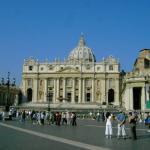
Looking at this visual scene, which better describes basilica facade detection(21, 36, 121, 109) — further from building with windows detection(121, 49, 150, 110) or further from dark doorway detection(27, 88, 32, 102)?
building with windows detection(121, 49, 150, 110)

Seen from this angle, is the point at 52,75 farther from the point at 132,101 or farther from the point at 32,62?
the point at 132,101

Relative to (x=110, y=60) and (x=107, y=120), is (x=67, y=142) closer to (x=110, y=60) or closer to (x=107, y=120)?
(x=107, y=120)

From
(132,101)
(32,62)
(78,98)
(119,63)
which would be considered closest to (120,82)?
(119,63)

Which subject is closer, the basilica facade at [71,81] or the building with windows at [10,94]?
the basilica facade at [71,81]

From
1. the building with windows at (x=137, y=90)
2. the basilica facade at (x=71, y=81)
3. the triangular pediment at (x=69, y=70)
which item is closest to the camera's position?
the building with windows at (x=137, y=90)

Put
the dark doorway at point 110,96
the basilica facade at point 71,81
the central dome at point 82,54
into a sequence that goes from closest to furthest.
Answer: the basilica facade at point 71,81
the dark doorway at point 110,96
the central dome at point 82,54

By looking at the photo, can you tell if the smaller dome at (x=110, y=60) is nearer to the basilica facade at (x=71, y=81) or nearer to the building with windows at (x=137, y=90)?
the basilica facade at (x=71, y=81)

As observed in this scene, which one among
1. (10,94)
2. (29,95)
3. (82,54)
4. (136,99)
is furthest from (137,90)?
(82,54)

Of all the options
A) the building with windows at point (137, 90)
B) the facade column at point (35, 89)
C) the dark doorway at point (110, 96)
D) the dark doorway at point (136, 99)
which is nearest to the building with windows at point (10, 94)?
the facade column at point (35, 89)

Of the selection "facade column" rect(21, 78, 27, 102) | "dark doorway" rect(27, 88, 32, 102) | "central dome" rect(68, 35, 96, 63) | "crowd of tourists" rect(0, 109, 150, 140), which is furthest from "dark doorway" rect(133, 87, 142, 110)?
"central dome" rect(68, 35, 96, 63)

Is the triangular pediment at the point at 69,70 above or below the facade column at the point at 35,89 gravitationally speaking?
above

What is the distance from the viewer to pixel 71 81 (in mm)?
104500

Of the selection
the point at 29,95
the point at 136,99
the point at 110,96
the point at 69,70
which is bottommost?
the point at 136,99

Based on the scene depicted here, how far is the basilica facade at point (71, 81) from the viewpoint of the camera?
10244 cm
